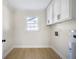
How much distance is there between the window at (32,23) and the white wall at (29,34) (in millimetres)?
196

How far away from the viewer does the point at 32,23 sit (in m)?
6.94

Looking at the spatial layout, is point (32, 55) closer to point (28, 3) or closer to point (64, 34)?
point (64, 34)

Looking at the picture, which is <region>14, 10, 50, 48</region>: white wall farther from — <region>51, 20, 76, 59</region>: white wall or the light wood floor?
<region>51, 20, 76, 59</region>: white wall

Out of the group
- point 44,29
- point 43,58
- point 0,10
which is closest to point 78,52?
point 0,10

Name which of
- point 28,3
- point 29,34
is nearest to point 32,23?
point 29,34

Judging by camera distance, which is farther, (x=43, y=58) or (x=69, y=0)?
(x=43, y=58)

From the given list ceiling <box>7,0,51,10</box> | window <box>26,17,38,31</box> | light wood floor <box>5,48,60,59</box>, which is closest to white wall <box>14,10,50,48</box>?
window <box>26,17,38,31</box>

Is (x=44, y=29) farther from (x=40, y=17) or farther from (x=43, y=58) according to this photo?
(x=43, y=58)

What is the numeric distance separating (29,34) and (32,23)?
2.29 feet

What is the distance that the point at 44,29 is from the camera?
684 cm

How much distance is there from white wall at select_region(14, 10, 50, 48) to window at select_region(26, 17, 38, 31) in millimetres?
196

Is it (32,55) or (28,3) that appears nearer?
(32,55)

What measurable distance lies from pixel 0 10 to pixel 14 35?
225 inches

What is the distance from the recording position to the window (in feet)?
22.6
